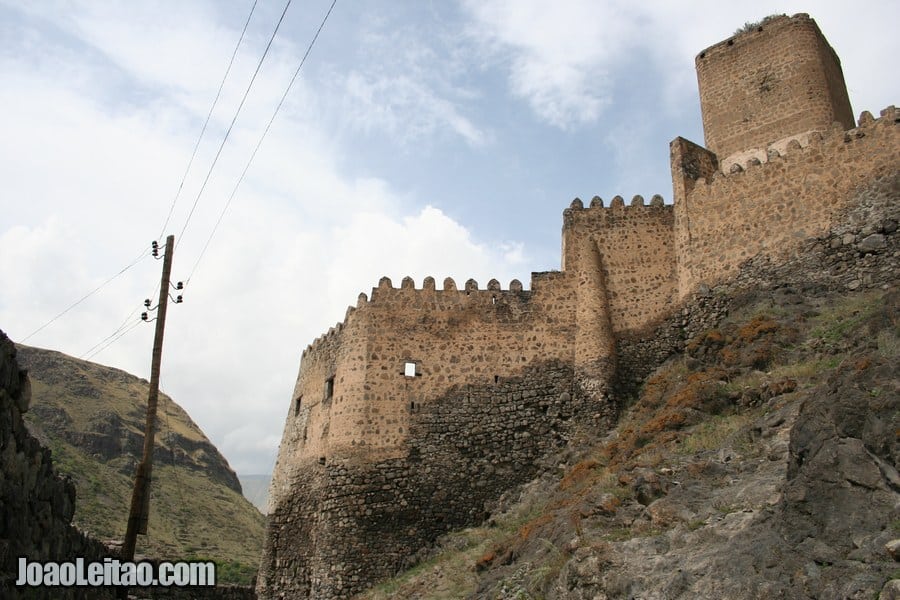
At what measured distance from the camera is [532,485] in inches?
747

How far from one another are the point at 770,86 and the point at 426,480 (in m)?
13.2

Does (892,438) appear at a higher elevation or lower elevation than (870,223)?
lower

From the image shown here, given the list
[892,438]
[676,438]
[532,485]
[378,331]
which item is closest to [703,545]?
[892,438]

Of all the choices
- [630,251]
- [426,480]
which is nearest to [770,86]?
[630,251]

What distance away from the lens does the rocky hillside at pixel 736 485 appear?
8992 mm

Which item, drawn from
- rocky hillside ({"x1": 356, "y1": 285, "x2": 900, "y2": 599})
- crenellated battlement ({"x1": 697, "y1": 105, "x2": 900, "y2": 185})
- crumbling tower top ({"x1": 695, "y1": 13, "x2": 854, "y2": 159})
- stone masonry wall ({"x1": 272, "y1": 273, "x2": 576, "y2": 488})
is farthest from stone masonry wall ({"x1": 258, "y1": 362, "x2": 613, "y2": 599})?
crumbling tower top ({"x1": 695, "y1": 13, "x2": 854, "y2": 159})

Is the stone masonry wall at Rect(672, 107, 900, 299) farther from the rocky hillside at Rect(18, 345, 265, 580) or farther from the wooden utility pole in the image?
the rocky hillside at Rect(18, 345, 265, 580)

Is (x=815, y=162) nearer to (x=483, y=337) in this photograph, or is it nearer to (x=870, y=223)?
(x=870, y=223)

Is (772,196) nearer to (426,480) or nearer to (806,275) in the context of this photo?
(806,275)

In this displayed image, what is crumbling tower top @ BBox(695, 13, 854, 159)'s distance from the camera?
21.4 meters

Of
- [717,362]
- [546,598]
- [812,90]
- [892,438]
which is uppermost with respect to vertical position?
[812,90]

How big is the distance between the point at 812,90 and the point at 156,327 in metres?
16.5

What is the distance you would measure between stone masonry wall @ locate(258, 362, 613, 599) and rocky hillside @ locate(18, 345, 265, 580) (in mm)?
11871

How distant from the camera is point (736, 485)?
11.5 meters
